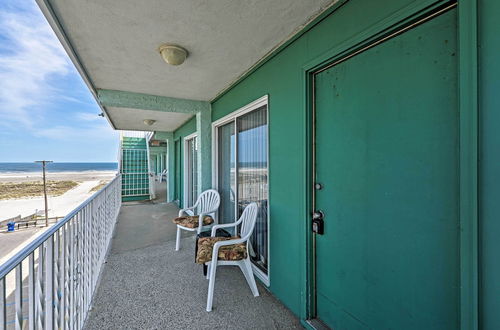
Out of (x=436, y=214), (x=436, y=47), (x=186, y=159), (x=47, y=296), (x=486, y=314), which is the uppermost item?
(x=436, y=47)

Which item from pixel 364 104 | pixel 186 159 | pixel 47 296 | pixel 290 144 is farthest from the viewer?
pixel 186 159

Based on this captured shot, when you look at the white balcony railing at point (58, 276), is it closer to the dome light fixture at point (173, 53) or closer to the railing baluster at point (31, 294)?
the railing baluster at point (31, 294)

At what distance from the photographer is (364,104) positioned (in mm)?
1349

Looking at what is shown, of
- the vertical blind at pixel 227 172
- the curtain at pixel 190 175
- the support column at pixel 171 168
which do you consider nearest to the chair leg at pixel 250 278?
the vertical blind at pixel 227 172

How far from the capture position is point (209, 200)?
139 inches

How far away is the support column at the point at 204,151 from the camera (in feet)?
11.9

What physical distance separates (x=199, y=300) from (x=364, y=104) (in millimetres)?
2171

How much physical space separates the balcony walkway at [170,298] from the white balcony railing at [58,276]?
23cm

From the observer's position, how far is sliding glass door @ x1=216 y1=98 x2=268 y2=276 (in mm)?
2430

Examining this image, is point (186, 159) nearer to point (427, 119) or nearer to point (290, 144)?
point (290, 144)

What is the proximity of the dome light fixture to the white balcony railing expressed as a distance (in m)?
1.52

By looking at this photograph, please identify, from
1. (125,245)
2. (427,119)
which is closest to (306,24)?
(427,119)

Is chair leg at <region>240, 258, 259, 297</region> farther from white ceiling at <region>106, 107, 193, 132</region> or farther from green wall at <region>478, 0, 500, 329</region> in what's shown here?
white ceiling at <region>106, 107, 193, 132</region>

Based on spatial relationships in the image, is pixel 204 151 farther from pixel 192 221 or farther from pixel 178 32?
pixel 178 32
